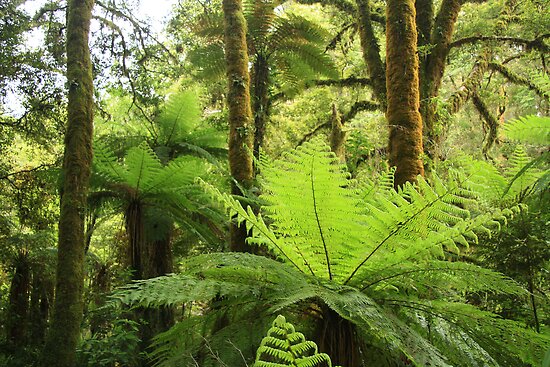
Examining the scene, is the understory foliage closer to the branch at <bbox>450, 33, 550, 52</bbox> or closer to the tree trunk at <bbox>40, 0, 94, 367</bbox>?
the tree trunk at <bbox>40, 0, 94, 367</bbox>

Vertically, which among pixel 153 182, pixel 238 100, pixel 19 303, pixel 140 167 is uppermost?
pixel 238 100

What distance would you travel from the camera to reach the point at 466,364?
167 centimetres

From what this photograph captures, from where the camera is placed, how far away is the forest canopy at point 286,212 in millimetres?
1699

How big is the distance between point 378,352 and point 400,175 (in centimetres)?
154

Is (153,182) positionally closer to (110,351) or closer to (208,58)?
(110,351)

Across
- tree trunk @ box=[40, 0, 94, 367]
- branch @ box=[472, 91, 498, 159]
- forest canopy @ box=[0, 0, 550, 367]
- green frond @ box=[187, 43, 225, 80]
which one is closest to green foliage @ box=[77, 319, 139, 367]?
forest canopy @ box=[0, 0, 550, 367]

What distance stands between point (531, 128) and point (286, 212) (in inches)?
66.3

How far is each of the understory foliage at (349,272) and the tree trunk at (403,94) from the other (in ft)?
4.53

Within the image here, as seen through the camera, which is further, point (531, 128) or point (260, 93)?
point (260, 93)

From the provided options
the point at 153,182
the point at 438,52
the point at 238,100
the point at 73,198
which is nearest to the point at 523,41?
the point at 438,52

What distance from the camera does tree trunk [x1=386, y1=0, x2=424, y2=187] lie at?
128 inches

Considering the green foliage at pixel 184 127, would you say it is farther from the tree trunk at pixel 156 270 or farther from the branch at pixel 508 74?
the branch at pixel 508 74

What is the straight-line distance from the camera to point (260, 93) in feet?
19.8

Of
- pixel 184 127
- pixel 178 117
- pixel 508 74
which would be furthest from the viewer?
pixel 508 74
